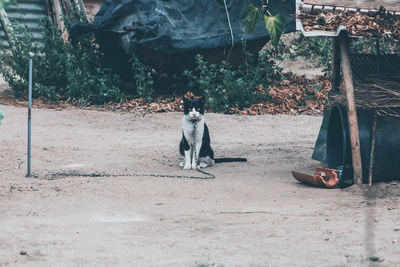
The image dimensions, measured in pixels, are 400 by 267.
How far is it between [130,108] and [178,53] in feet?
4.44

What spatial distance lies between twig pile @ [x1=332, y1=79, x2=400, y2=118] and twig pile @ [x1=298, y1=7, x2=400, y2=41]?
52 centimetres

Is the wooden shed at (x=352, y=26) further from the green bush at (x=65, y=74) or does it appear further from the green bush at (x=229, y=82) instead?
the green bush at (x=65, y=74)

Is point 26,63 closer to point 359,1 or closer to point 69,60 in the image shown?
point 69,60

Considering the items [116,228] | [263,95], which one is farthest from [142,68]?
[116,228]

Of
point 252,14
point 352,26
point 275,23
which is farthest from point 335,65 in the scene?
point 275,23

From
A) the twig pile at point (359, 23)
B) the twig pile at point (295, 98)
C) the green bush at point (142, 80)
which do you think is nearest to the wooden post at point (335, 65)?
the twig pile at point (359, 23)

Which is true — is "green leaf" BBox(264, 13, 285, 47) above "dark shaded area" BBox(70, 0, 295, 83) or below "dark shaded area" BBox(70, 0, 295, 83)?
below

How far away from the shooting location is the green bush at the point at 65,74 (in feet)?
37.4

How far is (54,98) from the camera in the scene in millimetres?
11453

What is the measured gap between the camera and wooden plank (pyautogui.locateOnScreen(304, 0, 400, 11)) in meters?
5.70

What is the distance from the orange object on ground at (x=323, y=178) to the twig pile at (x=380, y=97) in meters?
0.73

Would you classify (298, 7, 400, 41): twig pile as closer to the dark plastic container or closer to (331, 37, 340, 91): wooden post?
the dark plastic container

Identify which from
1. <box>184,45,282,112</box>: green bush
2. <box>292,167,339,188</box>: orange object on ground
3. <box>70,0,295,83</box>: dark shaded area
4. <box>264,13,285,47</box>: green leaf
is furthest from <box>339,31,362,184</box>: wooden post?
<box>70,0,295,83</box>: dark shaded area

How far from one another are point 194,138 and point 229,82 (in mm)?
3983
